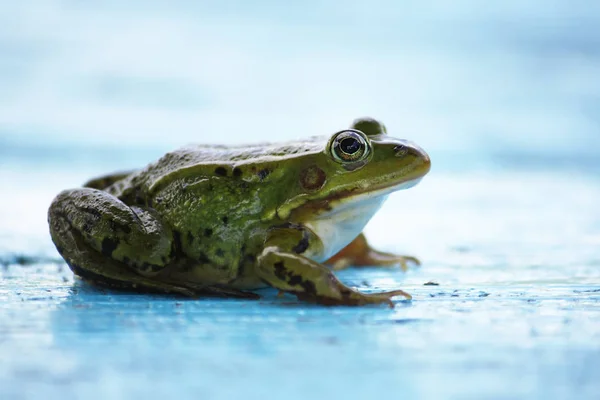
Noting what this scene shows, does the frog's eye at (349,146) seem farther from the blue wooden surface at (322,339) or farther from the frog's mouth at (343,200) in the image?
the blue wooden surface at (322,339)

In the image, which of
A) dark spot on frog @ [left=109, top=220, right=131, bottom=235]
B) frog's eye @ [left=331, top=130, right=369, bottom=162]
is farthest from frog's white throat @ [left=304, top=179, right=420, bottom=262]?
dark spot on frog @ [left=109, top=220, right=131, bottom=235]

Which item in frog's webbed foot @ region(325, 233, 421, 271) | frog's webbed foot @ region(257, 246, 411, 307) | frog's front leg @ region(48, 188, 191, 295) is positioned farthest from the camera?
frog's webbed foot @ region(325, 233, 421, 271)

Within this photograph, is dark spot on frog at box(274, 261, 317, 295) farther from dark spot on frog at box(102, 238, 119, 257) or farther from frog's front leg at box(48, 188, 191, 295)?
dark spot on frog at box(102, 238, 119, 257)

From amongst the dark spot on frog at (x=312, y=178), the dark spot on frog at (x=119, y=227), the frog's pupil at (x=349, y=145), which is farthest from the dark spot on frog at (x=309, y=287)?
the dark spot on frog at (x=119, y=227)

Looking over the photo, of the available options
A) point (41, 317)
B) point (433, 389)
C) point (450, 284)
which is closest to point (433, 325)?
point (433, 389)

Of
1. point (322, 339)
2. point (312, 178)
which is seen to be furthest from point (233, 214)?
point (322, 339)

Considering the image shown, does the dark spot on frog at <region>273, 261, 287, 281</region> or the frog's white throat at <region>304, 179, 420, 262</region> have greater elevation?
the frog's white throat at <region>304, 179, 420, 262</region>

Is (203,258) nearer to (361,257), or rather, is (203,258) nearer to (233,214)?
(233,214)

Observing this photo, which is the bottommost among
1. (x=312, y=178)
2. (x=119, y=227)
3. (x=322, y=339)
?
(x=322, y=339)
